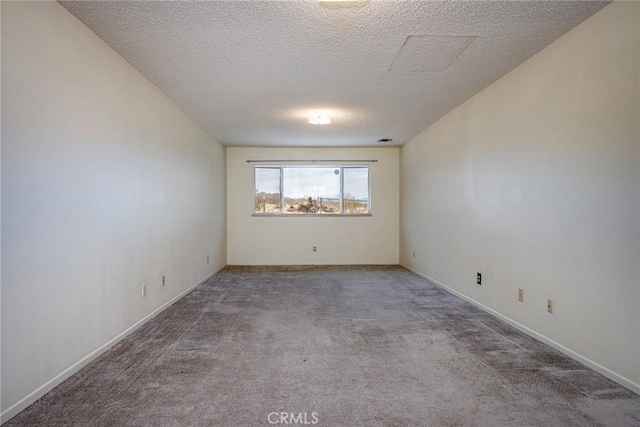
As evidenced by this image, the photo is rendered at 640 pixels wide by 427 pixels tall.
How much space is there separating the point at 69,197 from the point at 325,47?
6.83 ft

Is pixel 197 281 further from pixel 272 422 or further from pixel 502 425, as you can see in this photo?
pixel 502 425

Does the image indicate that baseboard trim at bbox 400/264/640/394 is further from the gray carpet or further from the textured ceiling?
the textured ceiling

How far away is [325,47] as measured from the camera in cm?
251

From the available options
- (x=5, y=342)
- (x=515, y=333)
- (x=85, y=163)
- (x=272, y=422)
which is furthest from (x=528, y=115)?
(x=5, y=342)

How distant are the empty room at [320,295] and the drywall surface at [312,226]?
2.38 metres

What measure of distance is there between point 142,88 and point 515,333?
13.3 feet

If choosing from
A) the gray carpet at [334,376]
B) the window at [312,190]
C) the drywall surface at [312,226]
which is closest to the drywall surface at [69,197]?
the gray carpet at [334,376]

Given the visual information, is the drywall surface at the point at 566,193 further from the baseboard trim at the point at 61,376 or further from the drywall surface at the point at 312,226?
the baseboard trim at the point at 61,376

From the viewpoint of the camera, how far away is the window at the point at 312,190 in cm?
665

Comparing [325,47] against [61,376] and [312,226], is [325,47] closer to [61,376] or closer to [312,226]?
[61,376]

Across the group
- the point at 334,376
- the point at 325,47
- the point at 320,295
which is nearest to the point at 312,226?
the point at 320,295

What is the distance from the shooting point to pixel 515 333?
110 inches

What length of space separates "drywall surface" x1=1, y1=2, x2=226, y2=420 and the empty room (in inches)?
0.6

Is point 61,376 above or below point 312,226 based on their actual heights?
below
